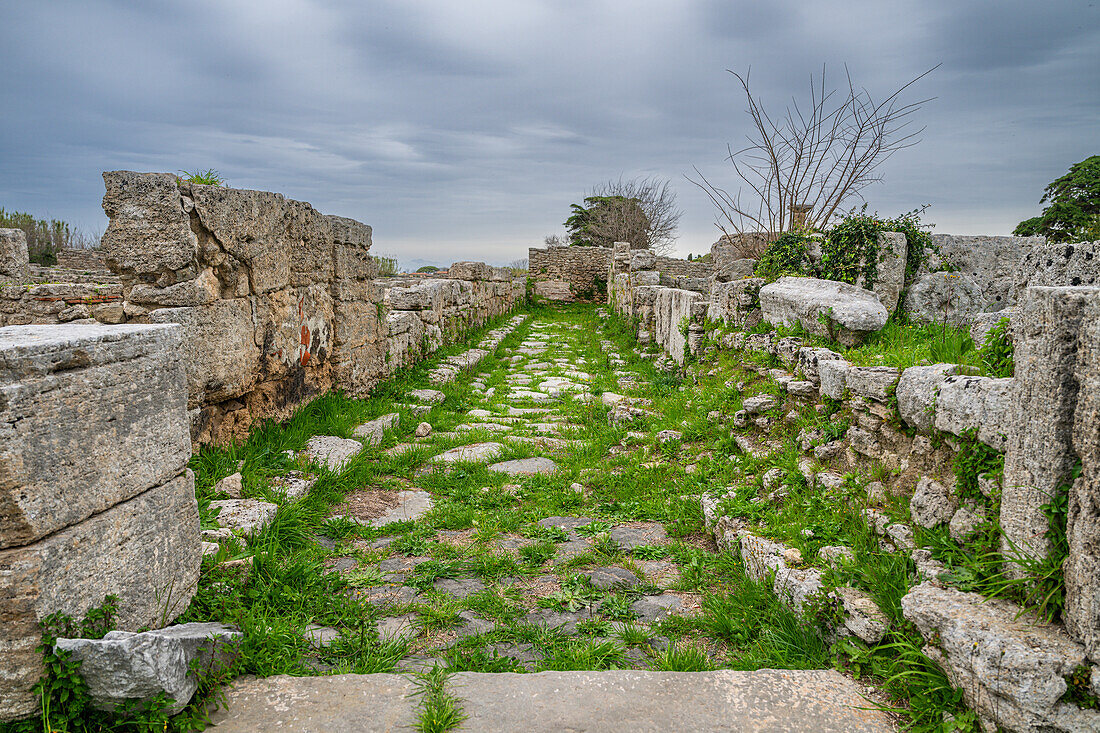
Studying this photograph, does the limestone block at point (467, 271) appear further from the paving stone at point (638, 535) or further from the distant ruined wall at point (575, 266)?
the paving stone at point (638, 535)

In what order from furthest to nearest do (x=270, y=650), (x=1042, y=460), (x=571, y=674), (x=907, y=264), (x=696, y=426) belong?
(x=907, y=264), (x=696, y=426), (x=270, y=650), (x=571, y=674), (x=1042, y=460)

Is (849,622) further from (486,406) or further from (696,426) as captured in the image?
(486,406)

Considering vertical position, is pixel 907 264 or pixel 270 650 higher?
Answer: pixel 907 264

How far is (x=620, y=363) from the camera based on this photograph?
402 inches

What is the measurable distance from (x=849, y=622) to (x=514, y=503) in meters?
2.57

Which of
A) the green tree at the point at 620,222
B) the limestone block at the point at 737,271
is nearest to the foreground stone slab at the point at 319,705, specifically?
the limestone block at the point at 737,271

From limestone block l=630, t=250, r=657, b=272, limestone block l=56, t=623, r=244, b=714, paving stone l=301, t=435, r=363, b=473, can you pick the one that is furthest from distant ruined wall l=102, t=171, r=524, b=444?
limestone block l=630, t=250, r=657, b=272

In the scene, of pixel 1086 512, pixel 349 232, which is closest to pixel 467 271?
pixel 349 232

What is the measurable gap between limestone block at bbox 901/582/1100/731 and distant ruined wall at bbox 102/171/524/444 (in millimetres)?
4360

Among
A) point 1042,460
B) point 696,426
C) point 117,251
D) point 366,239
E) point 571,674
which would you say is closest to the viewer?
point 1042,460

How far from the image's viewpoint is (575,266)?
24.0m

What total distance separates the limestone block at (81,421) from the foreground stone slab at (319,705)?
894mm

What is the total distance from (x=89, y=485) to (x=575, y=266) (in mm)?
22342

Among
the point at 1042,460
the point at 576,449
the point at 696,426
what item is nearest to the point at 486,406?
the point at 576,449
